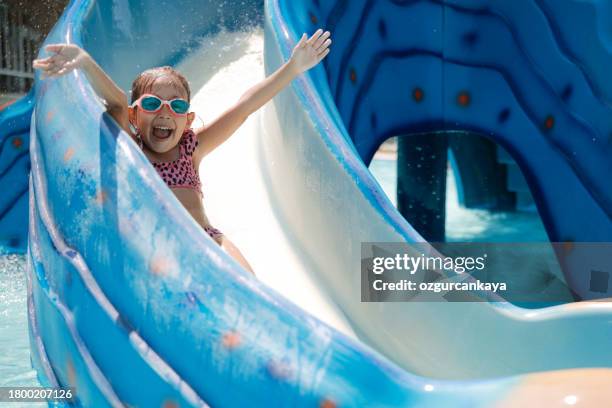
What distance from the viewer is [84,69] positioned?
1928 millimetres

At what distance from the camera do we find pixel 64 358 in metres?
1.89

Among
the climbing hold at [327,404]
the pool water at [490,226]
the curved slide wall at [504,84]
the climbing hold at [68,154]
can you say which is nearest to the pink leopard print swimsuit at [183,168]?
the climbing hold at [68,154]

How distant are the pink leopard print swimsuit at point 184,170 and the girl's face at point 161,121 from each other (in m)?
0.06

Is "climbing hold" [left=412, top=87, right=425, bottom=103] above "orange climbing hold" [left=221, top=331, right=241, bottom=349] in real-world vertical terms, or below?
above

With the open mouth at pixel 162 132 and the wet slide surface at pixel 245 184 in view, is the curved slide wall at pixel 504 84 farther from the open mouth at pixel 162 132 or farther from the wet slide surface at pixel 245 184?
the open mouth at pixel 162 132

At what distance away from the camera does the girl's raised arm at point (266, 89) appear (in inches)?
85.9

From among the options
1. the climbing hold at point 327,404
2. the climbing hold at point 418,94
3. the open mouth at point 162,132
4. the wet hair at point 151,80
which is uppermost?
the climbing hold at point 418,94

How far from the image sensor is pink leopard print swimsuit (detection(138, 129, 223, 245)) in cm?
227

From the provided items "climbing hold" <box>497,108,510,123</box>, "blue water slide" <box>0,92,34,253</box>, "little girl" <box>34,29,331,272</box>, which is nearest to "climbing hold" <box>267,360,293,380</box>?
"little girl" <box>34,29,331,272</box>

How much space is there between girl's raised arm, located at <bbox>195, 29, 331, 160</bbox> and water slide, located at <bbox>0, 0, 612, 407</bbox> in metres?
0.29

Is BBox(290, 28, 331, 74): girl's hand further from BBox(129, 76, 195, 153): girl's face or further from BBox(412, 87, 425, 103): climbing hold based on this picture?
BBox(412, 87, 425, 103): climbing hold

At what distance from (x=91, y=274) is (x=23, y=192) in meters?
2.65

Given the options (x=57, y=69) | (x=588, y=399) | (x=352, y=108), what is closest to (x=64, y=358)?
(x=57, y=69)

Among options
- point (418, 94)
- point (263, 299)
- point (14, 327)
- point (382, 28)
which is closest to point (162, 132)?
point (263, 299)
